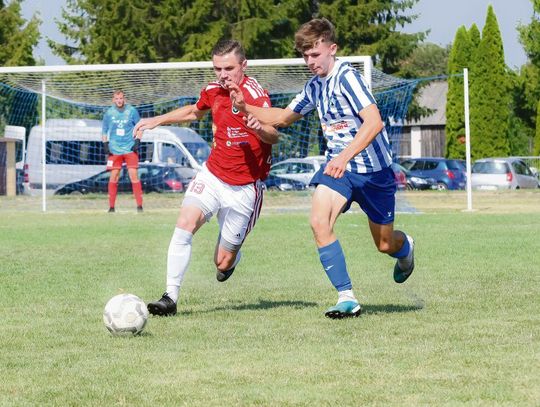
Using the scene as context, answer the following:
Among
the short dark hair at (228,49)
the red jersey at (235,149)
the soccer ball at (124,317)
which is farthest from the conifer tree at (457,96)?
the soccer ball at (124,317)

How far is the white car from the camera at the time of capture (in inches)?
1112

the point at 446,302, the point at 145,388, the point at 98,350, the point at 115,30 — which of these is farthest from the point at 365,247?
the point at 115,30

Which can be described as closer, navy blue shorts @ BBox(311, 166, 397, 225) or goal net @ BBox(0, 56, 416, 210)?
navy blue shorts @ BBox(311, 166, 397, 225)

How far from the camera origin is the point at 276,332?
6.79m

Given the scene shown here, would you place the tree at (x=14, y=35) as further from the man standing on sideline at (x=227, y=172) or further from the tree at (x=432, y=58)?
the tree at (x=432, y=58)

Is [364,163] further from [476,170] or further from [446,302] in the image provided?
[476,170]

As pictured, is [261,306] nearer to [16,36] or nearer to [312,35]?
[312,35]

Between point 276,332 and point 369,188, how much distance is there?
51.4 inches

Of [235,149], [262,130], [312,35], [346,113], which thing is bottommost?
[235,149]

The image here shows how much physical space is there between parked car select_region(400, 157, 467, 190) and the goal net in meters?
12.9

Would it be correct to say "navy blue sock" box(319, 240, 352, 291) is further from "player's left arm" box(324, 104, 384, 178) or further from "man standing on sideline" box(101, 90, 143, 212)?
"man standing on sideline" box(101, 90, 143, 212)

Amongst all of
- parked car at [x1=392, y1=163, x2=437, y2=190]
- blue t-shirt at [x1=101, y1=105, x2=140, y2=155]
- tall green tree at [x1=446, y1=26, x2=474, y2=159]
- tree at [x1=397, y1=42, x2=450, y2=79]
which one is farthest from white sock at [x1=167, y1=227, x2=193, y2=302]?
tree at [x1=397, y1=42, x2=450, y2=79]

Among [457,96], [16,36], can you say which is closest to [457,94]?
[457,96]

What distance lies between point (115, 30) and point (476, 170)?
15432 millimetres
